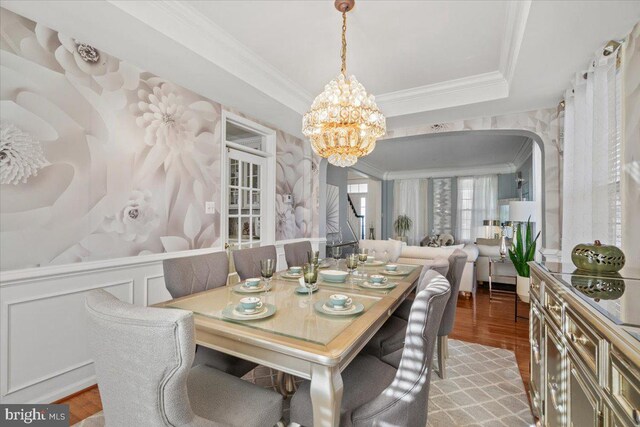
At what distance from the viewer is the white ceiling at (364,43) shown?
1851mm

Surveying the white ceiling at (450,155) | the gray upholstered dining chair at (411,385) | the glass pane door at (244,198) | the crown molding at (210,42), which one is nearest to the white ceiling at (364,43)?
the crown molding at (210,42)

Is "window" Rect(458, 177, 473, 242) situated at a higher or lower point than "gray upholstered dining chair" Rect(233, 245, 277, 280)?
higher

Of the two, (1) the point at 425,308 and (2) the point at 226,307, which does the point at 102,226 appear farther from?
(1) the point at 425,308

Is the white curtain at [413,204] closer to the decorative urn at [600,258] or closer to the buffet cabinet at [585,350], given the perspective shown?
the buffet cabinet at [585,350]

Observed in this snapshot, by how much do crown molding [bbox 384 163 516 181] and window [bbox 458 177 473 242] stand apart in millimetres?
229

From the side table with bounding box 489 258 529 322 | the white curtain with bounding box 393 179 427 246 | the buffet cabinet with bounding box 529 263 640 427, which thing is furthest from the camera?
the white curtain with bounding box 393 179 427 246

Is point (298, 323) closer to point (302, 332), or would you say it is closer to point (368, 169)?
point (302, 332)

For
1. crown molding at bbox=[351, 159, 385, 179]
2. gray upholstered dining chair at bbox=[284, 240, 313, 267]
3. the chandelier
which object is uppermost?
crown molding at bbox=[351, 159, 385, 179]

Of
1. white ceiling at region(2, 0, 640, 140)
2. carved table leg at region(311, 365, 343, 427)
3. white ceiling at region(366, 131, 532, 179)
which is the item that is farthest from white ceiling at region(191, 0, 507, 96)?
carved table leg at region(311, 365, 343, 427)

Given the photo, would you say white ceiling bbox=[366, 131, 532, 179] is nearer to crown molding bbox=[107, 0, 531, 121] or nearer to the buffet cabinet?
crown molding bbox=[107, 0, 531, 121]

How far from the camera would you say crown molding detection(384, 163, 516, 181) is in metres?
7.77

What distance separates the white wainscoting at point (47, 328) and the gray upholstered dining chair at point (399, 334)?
1.96 meters

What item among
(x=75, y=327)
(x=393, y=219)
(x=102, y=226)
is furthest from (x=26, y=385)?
(x=393, y=219)

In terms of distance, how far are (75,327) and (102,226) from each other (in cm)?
71
